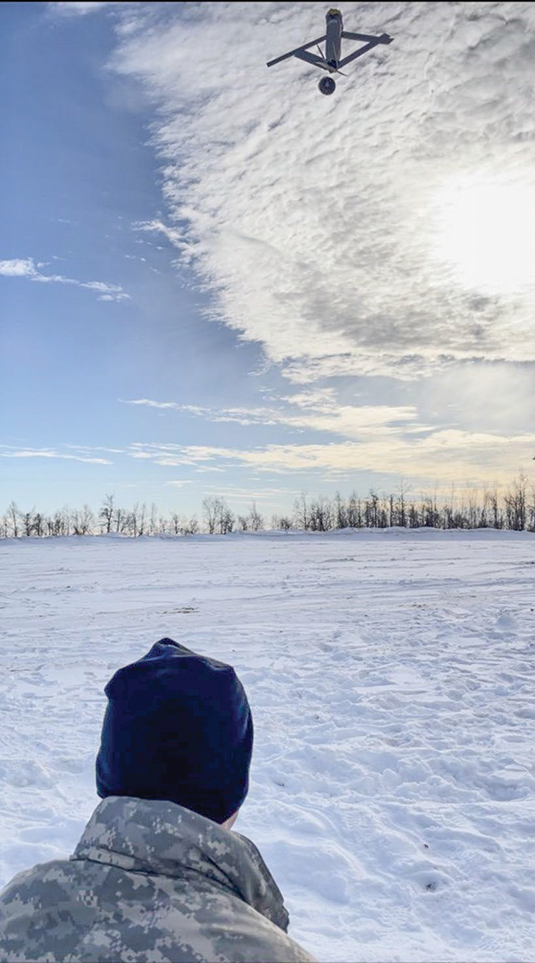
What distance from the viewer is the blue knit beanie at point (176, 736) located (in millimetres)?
1468

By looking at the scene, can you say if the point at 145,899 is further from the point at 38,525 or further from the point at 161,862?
the point at 38,525

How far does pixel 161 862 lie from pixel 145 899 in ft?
0.22

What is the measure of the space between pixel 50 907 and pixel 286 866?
280cm

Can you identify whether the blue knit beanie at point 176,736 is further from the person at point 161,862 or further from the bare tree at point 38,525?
the bare tree at point 38,525

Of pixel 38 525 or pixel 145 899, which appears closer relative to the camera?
pixel 145 899

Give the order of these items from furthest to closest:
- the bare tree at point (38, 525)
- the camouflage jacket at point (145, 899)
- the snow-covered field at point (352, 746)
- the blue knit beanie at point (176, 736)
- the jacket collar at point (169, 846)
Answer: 1. the bare tree at point (38, 525)
2. the snow-covered field at point (352, 746)
3. the blue knit beanie at point (176, 736)
4. the jacket collar at point (169, 846)
5. the camouflage jacket at point (145, 899)

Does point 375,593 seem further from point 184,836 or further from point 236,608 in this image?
point 184,836

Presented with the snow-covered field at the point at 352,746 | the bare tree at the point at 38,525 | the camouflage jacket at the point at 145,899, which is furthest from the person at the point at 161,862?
the bare tree at the point at 38,525

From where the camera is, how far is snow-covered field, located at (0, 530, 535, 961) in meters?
3.24

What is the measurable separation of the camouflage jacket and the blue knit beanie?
17 centimetres

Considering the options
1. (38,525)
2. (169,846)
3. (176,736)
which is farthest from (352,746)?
(38,525)

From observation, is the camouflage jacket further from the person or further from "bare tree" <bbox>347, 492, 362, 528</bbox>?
"bare tree" <bbox>347, 492, 362, 528</bbox>

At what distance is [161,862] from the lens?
47.4 inches

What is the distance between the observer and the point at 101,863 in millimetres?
1213
